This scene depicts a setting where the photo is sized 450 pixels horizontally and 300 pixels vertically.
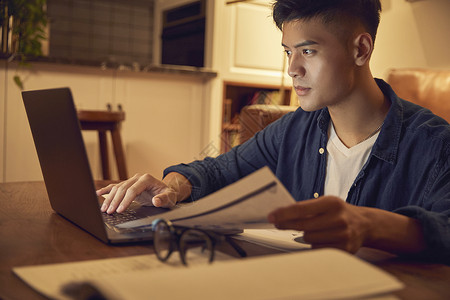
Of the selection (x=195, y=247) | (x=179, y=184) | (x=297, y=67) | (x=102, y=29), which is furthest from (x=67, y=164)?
(x=102, y=29)

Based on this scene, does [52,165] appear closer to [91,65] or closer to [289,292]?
[289,292]

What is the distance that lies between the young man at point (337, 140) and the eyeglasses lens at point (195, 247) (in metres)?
0.29

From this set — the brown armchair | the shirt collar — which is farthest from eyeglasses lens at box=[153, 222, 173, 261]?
the brown armchair

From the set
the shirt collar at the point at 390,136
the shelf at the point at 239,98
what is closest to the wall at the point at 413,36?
the shelf at the point at 239,98

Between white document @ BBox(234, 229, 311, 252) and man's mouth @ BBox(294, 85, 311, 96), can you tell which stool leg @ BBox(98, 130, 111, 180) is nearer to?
man's mouth @ BBox(294, 85, 311, 96)

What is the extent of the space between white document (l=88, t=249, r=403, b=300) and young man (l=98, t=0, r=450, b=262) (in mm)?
450

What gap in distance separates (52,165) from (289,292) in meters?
0.54

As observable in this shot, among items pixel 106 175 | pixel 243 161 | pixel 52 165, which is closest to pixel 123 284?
pixel 52 165

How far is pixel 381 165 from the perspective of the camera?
3.37ft

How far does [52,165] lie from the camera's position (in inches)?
30.5

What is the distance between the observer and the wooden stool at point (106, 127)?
2750 mm

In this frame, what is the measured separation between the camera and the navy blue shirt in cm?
81

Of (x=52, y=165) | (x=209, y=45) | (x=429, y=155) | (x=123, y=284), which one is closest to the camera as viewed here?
(x=123, y=284)

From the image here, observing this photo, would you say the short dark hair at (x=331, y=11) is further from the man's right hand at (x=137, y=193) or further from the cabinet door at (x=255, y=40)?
the cabinet door at (x=255, y=40)
